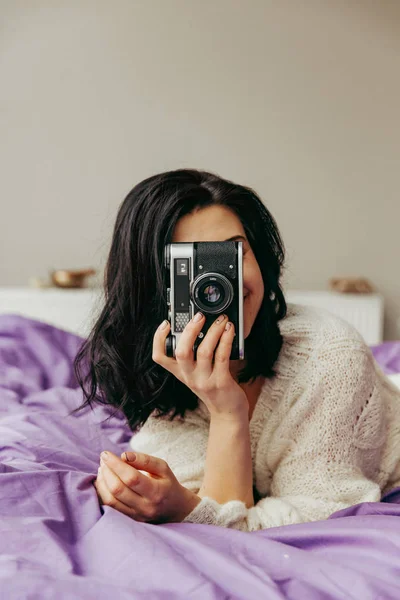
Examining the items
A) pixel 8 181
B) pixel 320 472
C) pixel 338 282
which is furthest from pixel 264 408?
pixel 8 181

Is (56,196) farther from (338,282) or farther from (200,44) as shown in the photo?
(338,282)

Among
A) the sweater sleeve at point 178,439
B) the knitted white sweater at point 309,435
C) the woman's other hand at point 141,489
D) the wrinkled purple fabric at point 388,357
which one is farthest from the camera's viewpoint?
the wrinkled purple fabric at point 388,357

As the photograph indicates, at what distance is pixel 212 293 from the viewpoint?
0.95m

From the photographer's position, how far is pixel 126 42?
2725 mm

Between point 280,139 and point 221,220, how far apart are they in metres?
1.79

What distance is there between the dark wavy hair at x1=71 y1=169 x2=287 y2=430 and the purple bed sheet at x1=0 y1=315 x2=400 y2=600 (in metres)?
0.17

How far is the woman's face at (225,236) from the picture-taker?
1043mm

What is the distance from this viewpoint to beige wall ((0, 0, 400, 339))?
2707 mm

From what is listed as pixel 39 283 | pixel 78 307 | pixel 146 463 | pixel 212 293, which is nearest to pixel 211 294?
pixel 212 293

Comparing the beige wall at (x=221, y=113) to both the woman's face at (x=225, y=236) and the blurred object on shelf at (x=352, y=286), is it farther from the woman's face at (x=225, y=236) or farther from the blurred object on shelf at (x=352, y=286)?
the woman's face at (x=225, y=236)

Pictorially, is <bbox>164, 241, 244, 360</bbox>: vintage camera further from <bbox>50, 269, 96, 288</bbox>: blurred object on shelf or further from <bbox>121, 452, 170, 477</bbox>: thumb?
<bbox>50, 269, 96, 288</bbox>: blurred object on shelf

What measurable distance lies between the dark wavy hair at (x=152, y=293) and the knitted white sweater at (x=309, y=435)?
39 mm

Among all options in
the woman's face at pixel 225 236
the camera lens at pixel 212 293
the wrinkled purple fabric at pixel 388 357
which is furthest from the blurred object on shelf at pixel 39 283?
the camera lens at pixel 212 293

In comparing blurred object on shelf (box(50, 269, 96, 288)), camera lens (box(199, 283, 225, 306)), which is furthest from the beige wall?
camera lens (box(199, 283, 225, 306))
